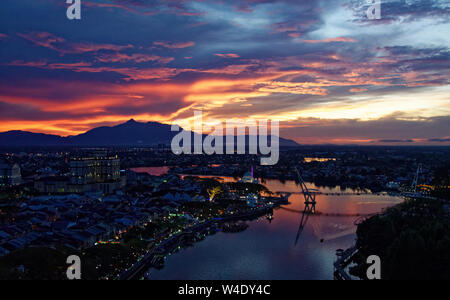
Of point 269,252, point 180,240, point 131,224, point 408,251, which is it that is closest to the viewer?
point 408,251

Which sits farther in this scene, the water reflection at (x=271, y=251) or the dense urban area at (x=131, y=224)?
the water reflection at (x=271, y=251)

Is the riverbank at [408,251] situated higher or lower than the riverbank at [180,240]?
higher

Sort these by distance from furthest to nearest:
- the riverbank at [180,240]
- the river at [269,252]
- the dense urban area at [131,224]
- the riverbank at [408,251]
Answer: the river at [269,252] → the riverbank at [180,240] → the dense urban area at [131,224] → the riverbank at [408,251]

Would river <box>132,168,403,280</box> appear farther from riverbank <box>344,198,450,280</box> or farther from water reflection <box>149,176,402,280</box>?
riverbank <box>344,198,450,280</box>

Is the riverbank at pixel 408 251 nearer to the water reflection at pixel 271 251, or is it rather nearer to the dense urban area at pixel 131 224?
the dense urban area at pixel 131 224

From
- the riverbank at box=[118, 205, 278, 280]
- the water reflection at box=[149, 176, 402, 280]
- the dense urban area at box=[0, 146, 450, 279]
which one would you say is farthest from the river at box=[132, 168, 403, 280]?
the dense urban area at box=[0, 146, 450, 279]

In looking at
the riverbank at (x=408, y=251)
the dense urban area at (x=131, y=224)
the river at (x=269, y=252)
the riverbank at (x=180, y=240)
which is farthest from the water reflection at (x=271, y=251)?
the riverbank at (x=408, y=251)

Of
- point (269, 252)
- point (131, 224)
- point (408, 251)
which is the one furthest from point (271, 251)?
point (131, 224)

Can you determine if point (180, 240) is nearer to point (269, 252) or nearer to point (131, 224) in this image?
point (131, 224)
